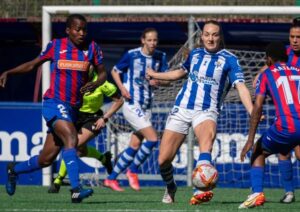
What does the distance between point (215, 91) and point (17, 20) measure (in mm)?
6904

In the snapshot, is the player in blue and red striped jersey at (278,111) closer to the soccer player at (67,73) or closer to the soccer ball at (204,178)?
the soccer ball at (204,178)

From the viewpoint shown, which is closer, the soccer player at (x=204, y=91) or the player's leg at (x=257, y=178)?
the player's leg at (x=257, y=178)

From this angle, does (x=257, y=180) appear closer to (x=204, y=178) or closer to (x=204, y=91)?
(x=204, y=178)

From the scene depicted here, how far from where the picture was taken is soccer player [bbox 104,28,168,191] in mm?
14039

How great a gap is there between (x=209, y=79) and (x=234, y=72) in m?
0.26

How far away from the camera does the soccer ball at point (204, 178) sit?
9656 millimetres

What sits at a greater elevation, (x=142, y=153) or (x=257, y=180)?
A: (x=257, y=180)

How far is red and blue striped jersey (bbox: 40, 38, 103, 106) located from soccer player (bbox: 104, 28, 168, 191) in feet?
12.1

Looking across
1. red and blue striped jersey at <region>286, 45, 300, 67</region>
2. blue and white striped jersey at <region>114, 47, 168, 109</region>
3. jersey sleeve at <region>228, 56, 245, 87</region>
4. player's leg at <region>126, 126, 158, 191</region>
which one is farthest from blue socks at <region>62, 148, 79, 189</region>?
blue and white striped jersey at <region>114, 47, 168, 109</region>

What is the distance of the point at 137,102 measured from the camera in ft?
47.4

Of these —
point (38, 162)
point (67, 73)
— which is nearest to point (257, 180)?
point (67, 73)

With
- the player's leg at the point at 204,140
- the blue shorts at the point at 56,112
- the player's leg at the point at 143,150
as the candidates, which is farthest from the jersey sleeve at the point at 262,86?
the player's leg at the point at 143,150

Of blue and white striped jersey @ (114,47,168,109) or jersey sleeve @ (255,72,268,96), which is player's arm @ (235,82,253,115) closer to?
jersey sleeve @ (255,72,268,96)

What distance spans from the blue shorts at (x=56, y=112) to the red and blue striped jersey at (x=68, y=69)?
0.05 meters
